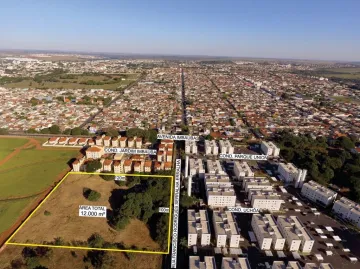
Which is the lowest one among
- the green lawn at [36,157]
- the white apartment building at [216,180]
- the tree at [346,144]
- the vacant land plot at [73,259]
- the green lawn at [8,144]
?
the vacant land plot at [73,259]

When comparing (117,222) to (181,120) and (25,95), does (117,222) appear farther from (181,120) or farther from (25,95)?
(25,95)

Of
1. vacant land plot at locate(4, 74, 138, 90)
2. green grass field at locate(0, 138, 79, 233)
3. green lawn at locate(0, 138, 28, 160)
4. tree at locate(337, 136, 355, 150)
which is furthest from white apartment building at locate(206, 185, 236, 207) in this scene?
vacant land plot at locate(4, 74, 138, 90)

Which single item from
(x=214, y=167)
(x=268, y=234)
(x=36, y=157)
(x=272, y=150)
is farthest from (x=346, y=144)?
(x=36, y=157)

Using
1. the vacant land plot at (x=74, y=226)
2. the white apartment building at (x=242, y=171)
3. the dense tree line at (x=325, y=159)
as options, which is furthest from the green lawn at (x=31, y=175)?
the dense tree line at (x=325, y=159)

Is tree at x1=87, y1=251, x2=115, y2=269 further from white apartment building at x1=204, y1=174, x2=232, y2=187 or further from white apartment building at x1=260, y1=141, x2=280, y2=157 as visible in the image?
white apartment building at x1=260, y1=141, x2=280, y2=157

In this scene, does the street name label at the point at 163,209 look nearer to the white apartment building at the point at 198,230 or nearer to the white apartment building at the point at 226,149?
the white apartment building at the point at 198,230

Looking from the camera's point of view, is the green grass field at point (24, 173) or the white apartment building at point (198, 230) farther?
the green grass field at point (24, 173)
